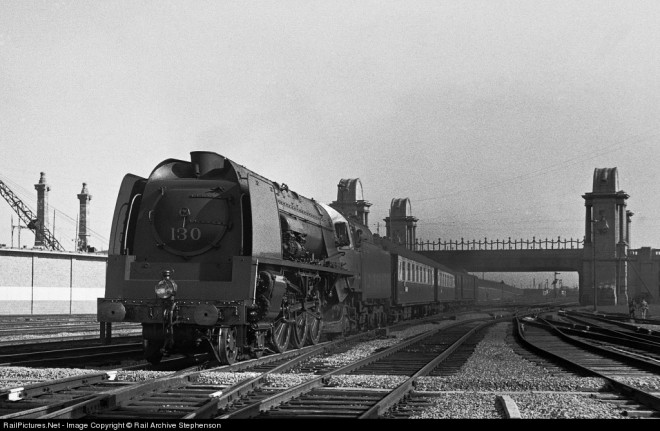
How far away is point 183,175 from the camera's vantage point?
13.5 metres

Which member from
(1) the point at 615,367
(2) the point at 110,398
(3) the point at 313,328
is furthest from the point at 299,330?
(2) the point at 110,398

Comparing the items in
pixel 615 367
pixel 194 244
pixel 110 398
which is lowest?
pixel 615 367

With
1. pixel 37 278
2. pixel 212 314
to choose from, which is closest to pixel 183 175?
pixel 212 314

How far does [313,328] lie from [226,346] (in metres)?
4.85

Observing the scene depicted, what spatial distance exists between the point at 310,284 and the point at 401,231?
5708cm

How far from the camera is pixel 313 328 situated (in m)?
Result: 16.7

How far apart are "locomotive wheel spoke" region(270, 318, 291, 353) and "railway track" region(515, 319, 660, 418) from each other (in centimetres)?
495

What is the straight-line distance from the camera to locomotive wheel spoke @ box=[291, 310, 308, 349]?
602 inches

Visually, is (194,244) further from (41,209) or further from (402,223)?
(41,209)

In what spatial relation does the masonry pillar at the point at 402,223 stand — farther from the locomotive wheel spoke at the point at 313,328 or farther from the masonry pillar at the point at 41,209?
the locomotive wheel spoke at the point at 313,328

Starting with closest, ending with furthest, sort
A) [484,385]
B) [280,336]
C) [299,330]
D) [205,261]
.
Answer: [484,385] < [205,261] < [280,336] < [299,330]

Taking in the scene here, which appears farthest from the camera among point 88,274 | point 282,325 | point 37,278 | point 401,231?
point 401,231

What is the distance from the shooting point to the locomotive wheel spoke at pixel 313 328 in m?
16.3
